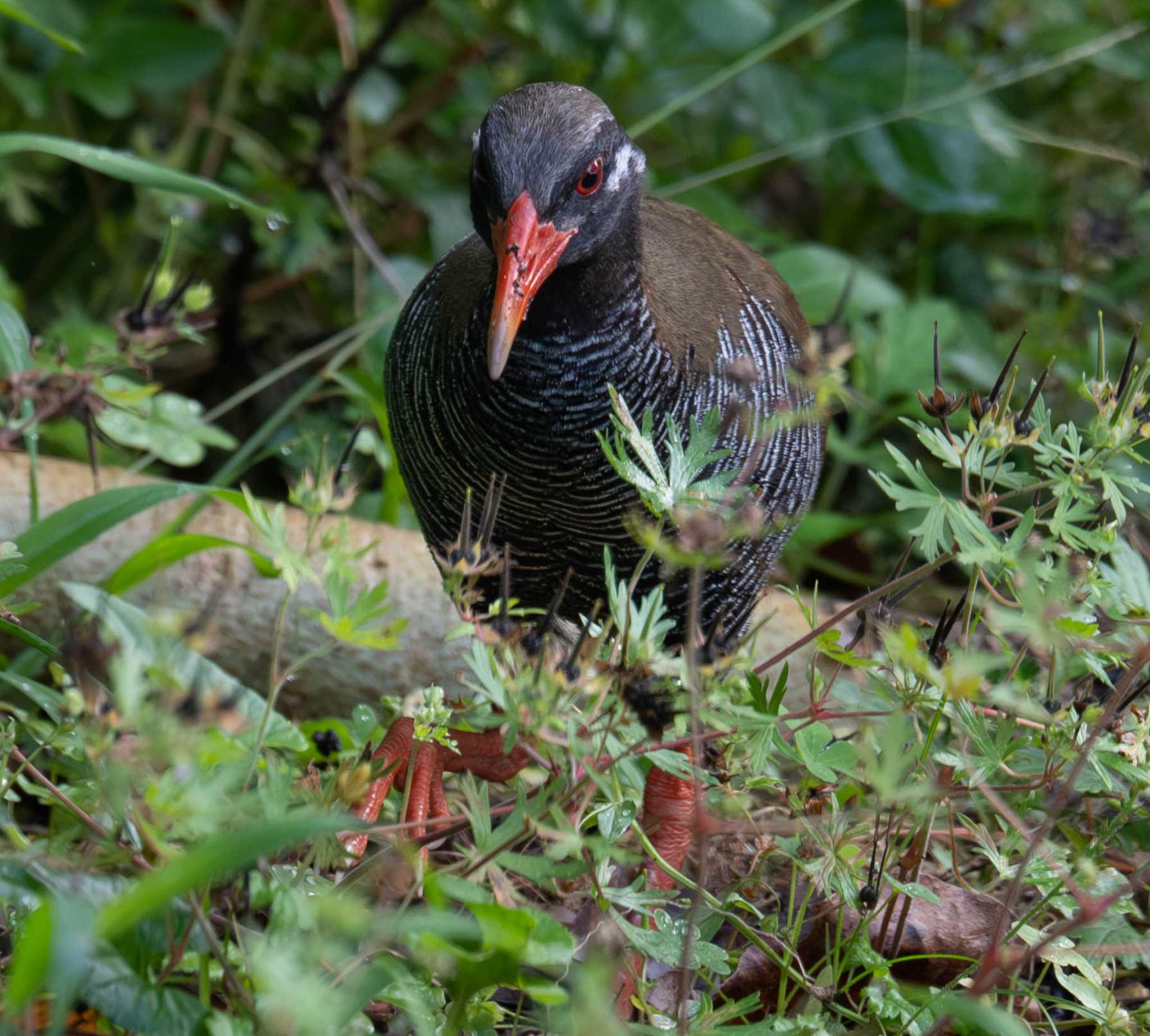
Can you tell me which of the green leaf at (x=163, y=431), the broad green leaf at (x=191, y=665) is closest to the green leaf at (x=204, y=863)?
the broad green leaf at (x=191, y=665)

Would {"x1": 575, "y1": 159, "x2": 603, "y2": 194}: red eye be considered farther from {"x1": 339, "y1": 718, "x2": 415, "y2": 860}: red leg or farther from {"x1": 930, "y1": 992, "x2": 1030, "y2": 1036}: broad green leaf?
{"x1": 930, "y1": 992, "x2": 1030, "y2": 1036}: broad green leaf

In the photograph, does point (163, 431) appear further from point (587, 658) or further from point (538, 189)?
point (587, 658)

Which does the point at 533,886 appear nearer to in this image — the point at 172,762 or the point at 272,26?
the point at 172,762

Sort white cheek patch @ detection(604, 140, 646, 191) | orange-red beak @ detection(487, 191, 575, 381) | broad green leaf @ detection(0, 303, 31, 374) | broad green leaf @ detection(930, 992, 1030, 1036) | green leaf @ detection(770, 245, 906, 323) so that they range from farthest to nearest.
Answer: green leaf @ detection(770, 245, 906, 323)
broad green leaf @ detection(0, 303, 31, 374)
white cheek patch @ detection(604, 140, 646, 191)
orange-red beak @ detection(487, 191, 575, 381)
broad green leaf @ detection(930, 992, 1030, 1036)

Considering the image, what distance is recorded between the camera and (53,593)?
2.81 m

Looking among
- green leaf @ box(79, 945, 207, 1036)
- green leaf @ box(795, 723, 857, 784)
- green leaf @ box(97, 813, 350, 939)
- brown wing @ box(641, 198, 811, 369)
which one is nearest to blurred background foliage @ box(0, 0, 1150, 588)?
brown wing @ box(641, 198, 811, 369)

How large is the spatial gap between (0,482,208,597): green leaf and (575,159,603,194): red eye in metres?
0.80

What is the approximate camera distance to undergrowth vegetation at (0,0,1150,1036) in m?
1.32

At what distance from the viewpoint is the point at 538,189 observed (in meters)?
2.00

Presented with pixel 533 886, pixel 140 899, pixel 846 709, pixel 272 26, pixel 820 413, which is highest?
pixel 272 26

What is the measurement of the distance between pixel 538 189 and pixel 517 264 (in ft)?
0.42

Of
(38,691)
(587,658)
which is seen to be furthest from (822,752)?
(38,691)

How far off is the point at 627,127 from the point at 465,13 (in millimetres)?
671

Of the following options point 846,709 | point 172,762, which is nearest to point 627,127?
point 846,709
